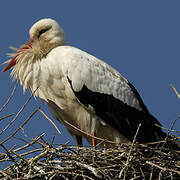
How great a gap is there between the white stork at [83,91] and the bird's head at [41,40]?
0.04ft

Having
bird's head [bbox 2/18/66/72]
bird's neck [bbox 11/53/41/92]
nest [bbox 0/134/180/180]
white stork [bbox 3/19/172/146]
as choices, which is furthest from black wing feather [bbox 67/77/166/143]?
nest [bbox 0/134/180/180]

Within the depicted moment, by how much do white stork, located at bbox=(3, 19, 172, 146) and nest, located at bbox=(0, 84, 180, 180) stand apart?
117 cm

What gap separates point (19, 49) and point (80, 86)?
3.49 ft

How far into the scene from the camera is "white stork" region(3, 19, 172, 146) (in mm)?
7035

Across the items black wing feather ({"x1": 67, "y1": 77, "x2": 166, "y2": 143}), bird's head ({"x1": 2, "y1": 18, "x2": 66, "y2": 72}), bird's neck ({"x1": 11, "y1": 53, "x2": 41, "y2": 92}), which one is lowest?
black wing feather ({"x1": 67, "y1": 77, "x2": 166, "y2": 143})

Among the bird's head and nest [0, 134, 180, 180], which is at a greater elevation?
the bird's head

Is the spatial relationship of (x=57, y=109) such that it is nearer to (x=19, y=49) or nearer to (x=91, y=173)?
(x=19, y=49)

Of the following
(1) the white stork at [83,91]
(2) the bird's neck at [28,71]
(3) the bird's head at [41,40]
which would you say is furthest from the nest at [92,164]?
(3) the bird's head at [41,40]

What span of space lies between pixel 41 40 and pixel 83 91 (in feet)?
3.25

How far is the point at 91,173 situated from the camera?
566cm

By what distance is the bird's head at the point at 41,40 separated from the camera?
7.42 m

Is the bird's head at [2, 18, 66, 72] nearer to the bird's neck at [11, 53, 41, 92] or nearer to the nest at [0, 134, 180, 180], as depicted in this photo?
the bird's neck at [11, 53, 41, 92]

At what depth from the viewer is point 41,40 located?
24.8 ft

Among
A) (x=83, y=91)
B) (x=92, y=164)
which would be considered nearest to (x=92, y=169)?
(x=92, y=164)
